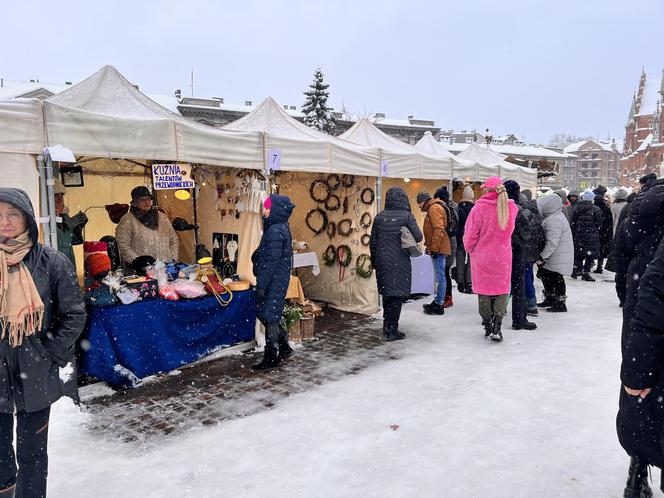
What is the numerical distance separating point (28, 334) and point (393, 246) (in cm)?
457

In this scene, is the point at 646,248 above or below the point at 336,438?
above

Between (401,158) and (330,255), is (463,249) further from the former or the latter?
(330,255)

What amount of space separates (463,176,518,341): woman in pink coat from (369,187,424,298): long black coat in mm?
749

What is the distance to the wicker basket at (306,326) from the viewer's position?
249 inches

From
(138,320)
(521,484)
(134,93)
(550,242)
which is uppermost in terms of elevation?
(134,93)

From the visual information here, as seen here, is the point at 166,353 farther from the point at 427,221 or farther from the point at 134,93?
the point at 427,221

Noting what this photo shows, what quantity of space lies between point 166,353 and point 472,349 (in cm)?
353

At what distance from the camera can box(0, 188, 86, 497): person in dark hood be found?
2305mm

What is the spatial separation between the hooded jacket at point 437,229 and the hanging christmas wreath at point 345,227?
3.96 feet

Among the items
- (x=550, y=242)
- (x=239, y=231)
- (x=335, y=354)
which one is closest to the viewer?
(x=335, y=354)

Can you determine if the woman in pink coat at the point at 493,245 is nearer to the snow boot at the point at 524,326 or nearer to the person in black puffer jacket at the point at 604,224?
the snow boot at the point at 524,326

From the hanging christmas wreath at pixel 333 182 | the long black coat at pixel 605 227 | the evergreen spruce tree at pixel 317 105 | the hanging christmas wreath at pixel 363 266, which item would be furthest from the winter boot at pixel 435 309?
the evergreen spruce tree at pixel 317 105

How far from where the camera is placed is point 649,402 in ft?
7.67

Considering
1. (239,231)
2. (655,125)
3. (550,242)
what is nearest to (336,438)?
(239,231)
